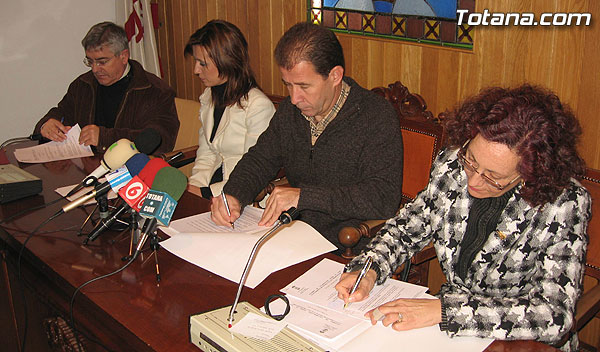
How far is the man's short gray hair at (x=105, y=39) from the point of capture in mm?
2963

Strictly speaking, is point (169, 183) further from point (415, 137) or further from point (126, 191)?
point (415, 137)

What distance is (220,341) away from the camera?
4.01ft

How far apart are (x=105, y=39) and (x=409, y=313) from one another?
232cm

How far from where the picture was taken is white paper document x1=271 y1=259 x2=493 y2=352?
1275mm

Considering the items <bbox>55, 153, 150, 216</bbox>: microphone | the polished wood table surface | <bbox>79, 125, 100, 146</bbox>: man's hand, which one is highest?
<bbox>55, 153, 150, 216</bbox>: microphone

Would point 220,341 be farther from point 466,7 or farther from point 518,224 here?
point 466,7

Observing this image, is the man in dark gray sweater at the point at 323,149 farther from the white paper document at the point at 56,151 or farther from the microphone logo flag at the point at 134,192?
the white paper document at the point at 56,151

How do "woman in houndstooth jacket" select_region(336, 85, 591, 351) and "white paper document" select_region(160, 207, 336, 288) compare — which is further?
"white paper document" select_region(160, 207, 336, 288)

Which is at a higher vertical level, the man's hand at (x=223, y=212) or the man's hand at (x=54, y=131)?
the man's hand at (x=54, y=131)

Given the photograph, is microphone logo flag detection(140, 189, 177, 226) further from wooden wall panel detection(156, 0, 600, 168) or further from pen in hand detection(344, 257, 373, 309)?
wooden wall panel detection(156, 0, 600, 168)

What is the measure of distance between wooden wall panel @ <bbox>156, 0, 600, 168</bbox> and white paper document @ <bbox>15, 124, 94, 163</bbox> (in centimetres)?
116

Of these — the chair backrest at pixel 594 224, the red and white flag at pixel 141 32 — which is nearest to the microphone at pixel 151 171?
the chair backrest at pixel 594 224

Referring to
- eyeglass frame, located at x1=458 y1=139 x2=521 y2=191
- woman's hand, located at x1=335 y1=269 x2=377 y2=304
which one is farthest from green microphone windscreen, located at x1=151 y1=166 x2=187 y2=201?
eyeglass frame, located at x1=458 y1=139 x2=521 y2=191

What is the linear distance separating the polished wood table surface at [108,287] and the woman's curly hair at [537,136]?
39 cm
